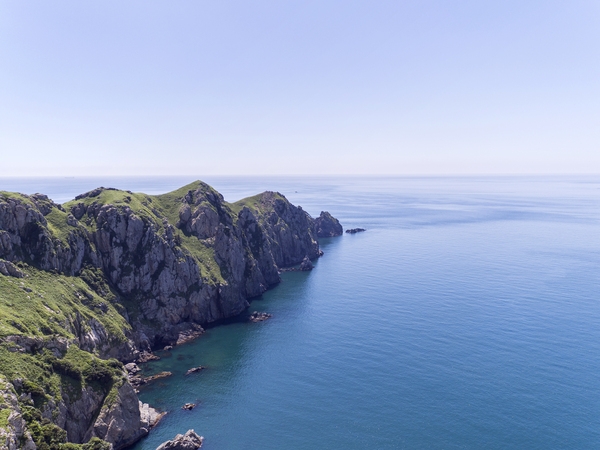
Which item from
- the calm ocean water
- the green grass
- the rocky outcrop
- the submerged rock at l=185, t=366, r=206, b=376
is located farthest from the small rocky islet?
the calm ocean water

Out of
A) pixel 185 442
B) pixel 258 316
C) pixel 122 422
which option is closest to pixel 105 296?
pixel 122 422

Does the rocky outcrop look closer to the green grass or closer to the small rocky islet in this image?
the small rocky islet

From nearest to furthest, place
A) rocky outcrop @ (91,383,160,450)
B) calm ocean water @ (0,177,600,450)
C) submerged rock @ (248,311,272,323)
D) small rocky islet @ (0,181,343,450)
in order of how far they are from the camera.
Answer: small rocky islet @ (0,181,343,450) → rocky outcrop @ (91,383,160,450) → calm ocean water @ (0,177,600,450) → submerged rock @ (248,311,272,323)

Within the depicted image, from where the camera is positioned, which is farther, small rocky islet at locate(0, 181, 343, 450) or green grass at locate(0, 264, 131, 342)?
green grass at locate(0, 264, 131, 342)

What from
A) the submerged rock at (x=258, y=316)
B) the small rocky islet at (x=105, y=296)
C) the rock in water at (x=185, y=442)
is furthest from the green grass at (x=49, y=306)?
the submerged rock at (x=258, y=316)

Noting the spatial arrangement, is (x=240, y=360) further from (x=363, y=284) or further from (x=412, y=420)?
(x=363, y=284)

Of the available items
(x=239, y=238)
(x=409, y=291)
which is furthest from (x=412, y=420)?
(x=239, y=238)

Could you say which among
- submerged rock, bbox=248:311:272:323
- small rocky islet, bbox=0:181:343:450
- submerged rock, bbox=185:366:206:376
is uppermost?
small rocky islet, bbox=0:181:343:450
